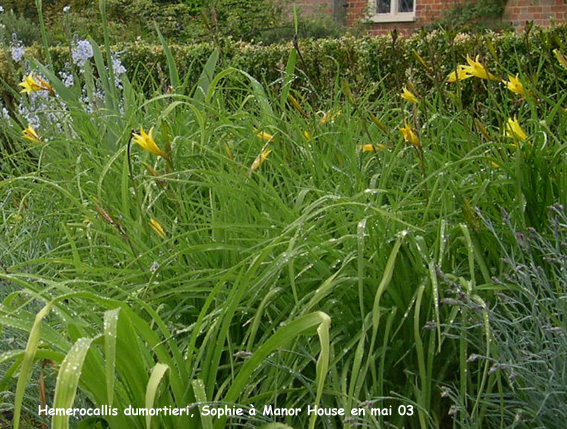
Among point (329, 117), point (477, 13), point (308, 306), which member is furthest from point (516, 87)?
point (477, 13)

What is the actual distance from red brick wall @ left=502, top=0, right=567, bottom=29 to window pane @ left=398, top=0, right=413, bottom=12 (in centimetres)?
171

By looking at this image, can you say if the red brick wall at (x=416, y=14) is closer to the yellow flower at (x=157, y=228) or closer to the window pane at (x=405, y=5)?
the window pane at (x=405, y=5)

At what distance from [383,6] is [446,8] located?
52.1 inches

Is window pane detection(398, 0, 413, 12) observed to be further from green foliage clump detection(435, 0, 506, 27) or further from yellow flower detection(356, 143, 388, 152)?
yellow flower detection(356, 143, 388, 152)

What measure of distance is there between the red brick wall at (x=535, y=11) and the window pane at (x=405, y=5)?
1.71m

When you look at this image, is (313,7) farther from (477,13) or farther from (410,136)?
(410,136)

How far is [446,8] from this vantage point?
1405 cm

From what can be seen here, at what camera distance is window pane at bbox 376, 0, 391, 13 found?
49.0ft

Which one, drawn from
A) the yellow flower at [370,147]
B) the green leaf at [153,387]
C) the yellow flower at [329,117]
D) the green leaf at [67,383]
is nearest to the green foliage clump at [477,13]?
the yellow flower at [329,117]

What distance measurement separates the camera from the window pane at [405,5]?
14.7 meters

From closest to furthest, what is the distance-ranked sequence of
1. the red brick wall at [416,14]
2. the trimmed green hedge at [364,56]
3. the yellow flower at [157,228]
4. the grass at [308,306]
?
the grass at [308,306] → the yellow flower at [157,228] → the trimmed green hedge at [364,56] → the red brick wall at [416,14]

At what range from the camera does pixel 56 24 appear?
561 inches

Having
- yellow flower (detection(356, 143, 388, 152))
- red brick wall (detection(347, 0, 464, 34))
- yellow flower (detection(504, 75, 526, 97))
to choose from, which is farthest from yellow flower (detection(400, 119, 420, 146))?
red brick wall (detection(347, 0, 464, 34))

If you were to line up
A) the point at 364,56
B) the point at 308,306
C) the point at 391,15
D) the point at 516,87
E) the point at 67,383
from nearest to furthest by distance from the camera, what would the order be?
the point at 67,383, the point at 308,306, the point at 516,87, the point at 364,56, the point at 391,15
